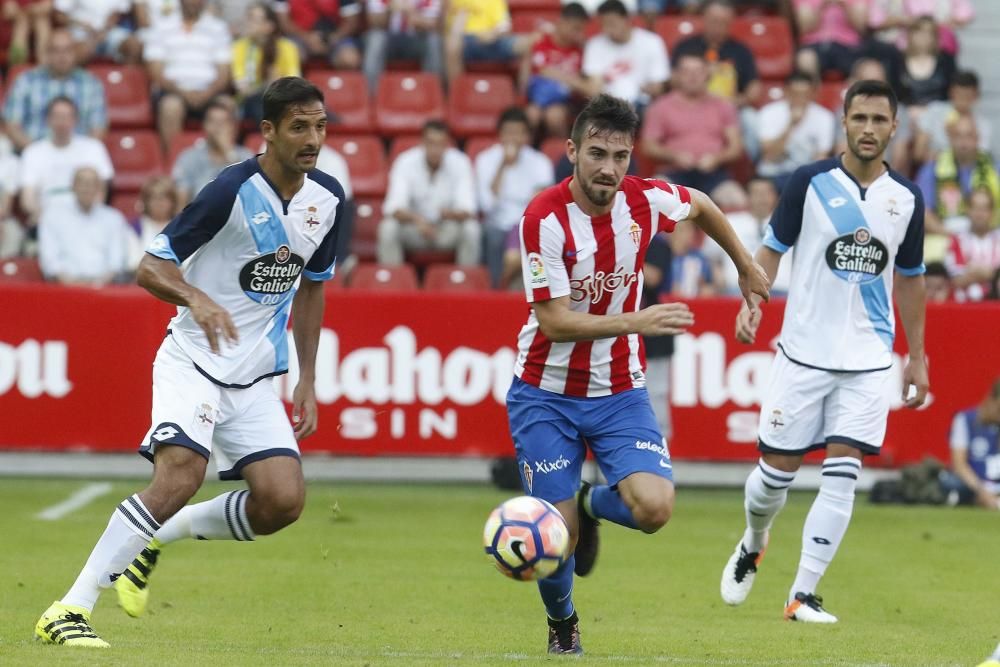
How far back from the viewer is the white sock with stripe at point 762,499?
28.6 feet

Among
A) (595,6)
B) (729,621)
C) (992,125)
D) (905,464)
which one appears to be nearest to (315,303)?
(729,621)

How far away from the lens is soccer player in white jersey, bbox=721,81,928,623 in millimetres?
8555

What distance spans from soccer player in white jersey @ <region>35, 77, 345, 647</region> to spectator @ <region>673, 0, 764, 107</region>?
10498 millimetres

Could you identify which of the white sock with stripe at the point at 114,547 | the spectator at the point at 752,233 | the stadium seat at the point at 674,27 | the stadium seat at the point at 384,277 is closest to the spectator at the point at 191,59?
the stadium seat at the point at 384,277

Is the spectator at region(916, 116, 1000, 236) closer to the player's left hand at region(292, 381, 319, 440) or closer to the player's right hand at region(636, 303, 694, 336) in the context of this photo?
the player's left hand at region(292, 381, 319, 440)

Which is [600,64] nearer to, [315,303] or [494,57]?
[494,57]

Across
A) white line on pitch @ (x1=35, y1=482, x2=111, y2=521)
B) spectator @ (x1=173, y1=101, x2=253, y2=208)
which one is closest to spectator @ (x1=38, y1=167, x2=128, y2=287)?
spectator @ (x1=173, y1=101, x2=253, y2=208)

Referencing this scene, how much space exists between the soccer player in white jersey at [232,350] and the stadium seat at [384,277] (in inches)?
290

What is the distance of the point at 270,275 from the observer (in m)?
7.29

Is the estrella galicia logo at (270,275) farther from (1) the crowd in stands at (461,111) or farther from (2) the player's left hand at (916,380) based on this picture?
(1) the crowd in stands at (461,111)

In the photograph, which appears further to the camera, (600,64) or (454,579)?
(600,64)

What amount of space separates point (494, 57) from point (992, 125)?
5.96m

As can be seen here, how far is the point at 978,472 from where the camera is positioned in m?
13.8

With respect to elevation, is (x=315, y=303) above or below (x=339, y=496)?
above
